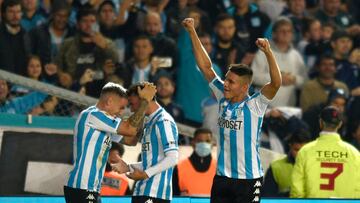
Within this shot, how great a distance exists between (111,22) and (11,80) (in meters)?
2.07

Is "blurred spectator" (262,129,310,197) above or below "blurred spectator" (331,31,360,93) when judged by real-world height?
below

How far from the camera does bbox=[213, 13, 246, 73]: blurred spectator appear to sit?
49.2 ft

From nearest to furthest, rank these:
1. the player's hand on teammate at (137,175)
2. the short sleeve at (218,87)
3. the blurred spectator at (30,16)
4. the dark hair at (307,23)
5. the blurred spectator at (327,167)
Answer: the player's hand on teammate at (137,175), the short sleeve at (218,87), the blurred spectator at (327,167), the blurred spectator at (30,16), the dark hair at (307,23)

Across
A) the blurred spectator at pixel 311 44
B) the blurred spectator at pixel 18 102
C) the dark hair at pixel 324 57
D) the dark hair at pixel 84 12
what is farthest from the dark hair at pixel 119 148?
the blurred spectator at pixel 311 44

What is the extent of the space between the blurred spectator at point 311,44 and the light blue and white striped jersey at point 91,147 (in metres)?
5.89

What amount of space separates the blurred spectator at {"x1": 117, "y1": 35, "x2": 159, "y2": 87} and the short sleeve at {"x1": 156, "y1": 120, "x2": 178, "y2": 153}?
3936 mm

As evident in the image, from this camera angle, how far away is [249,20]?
15.8 m

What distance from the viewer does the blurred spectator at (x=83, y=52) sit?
14.2 meters

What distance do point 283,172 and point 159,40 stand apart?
8.63ft

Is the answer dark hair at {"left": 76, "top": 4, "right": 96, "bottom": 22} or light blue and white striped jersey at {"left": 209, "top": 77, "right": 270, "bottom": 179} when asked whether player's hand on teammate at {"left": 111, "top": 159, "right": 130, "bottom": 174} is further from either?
dark hair at {"left": 76, "top": 4, "right": 96, "bottom": 22}

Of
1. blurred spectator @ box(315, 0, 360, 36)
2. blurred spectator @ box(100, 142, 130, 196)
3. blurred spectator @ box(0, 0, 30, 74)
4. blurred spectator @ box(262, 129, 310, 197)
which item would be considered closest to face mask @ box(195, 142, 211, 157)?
blurred spectator @ box(262, 129, 310, 197)

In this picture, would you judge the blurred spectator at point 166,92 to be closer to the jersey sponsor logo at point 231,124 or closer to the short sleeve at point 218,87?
the short sleeve at point 218,87

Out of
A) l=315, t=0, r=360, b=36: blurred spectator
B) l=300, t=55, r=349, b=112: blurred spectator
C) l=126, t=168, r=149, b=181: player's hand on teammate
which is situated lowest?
l=126, t=168, r=149, b=181: player's hand on teammate

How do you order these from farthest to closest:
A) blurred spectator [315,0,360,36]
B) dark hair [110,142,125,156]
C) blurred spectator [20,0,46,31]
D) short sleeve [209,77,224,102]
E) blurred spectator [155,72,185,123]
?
blurred spectator [315,0,360,36] < blurred spectator [20,0,46,31] < blurred spectator [155,72,185,123] < dark hair [110,142,125,156] < short sleeve [209,77,224,102]
